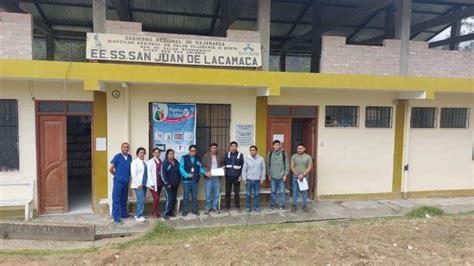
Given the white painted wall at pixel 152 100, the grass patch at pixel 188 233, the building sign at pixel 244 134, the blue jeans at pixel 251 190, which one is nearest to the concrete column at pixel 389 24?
Result: the white painted wall at pixel 152 100

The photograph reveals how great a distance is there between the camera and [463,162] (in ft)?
30.7

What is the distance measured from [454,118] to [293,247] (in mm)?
6962

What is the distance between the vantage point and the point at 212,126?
25.8 feet

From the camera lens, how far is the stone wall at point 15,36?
6613mm

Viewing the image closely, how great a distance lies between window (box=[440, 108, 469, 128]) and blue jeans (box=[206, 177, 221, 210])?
631cm

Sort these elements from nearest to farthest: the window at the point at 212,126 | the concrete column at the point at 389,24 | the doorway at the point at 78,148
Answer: the window at the point at 212,126
the concrete column at the point at 389,24
the doorway at the point at 78,148

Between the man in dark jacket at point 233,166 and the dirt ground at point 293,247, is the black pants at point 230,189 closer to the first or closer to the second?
the man in dark jacket at point 233,166

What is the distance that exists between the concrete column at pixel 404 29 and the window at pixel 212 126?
15.0ft

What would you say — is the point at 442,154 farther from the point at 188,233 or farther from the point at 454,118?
the point at 188,233

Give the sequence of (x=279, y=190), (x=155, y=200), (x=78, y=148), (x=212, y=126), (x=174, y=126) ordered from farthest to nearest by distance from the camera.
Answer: (x=78, y=148) < (x=212, y=126) < (x=279, y=190) < (x=174, y=126) < (x=155, y=200)

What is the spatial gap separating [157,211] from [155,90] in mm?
2567

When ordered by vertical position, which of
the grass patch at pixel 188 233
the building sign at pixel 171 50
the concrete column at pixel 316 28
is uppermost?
the concrete column at pixel 316 28

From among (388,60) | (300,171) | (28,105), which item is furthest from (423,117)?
(28,105)

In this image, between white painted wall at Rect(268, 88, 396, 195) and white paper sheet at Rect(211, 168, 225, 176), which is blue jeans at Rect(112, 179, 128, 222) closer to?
white paper sheet at Rect(211, 168, 225, 176)
